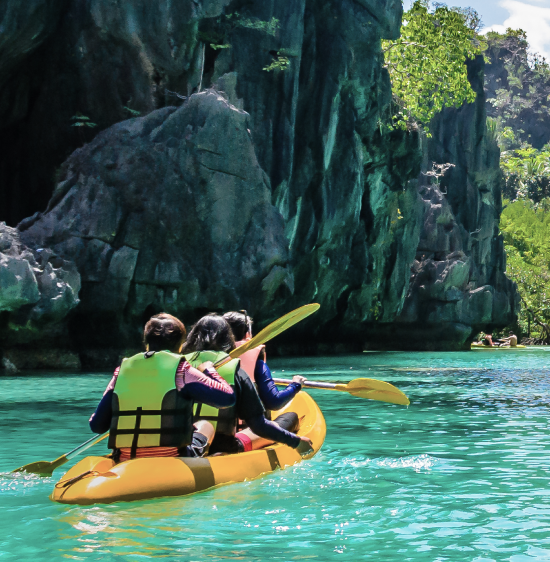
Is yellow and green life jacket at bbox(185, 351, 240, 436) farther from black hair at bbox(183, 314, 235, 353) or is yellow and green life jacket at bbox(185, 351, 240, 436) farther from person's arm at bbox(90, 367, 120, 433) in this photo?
person's arm at bbox(90, 367, 120, 433)

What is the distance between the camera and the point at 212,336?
18.9 feet

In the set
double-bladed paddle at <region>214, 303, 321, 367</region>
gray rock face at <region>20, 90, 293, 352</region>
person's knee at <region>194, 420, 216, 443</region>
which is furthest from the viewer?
gray rock face at <region>20, 90, 293, 352</region>

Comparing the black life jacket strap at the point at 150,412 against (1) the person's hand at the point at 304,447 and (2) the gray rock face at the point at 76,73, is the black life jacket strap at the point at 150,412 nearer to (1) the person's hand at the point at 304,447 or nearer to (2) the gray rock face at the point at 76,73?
(1) the person's hand at the point at 304,447

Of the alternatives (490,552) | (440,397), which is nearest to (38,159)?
(440,397)

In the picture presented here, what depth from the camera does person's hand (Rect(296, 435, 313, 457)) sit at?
272 inches

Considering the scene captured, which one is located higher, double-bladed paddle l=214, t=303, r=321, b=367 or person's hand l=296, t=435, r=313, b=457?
double-bladed paddle l=214, t=303, r=321, b=367

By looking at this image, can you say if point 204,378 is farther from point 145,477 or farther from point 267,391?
point 267,391

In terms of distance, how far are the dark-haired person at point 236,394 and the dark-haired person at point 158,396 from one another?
41 centimetres

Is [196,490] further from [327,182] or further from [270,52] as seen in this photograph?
[327,182]

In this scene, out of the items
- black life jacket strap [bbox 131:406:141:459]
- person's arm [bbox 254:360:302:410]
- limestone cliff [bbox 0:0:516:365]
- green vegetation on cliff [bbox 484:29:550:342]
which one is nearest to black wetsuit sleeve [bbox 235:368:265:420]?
person's arm [bbox 254:360:302:410]

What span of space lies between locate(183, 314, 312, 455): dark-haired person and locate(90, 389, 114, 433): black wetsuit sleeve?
72 cm

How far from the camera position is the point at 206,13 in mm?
22516

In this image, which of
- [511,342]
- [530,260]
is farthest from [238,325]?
[530,260]

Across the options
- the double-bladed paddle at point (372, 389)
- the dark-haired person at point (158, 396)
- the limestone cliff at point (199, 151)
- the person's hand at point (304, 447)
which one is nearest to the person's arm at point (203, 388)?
the dark-haired person at point (158, 396)
